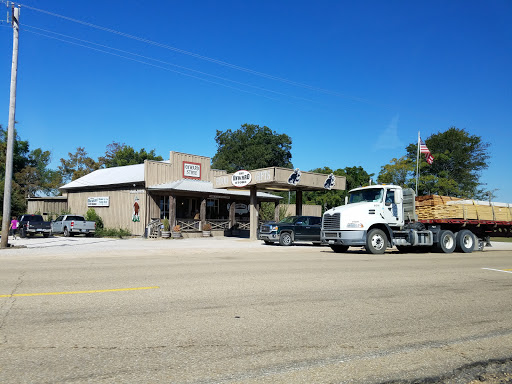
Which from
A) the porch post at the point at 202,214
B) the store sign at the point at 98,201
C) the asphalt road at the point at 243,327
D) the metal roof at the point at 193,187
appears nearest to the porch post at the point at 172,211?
the metal roof at the point at 193,187

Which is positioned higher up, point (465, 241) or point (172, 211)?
point (172, 211)

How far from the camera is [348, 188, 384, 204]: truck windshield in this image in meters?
18.4

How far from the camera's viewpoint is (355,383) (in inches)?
157

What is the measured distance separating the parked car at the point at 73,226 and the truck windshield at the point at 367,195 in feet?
68.8

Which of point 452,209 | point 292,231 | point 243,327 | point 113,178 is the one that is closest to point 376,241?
point 452,209

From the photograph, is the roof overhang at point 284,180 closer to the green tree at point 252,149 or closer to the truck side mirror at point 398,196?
the truck side mirror at point 398,196

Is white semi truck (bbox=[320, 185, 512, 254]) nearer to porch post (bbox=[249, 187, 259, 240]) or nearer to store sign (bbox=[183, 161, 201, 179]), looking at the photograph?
porch post (bbox=[249, 187, 259, 240])

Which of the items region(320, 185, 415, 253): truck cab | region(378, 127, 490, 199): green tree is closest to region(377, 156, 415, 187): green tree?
region(378, 127, 490, 199): green tree

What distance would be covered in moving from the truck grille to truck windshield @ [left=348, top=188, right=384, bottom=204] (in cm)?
137

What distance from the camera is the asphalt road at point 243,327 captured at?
4.22 meters

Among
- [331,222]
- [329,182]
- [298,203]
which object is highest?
[329,182]

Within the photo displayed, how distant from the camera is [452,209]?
64.3ft

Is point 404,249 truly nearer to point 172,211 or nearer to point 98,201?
point 172,211

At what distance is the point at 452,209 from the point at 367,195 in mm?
4186
